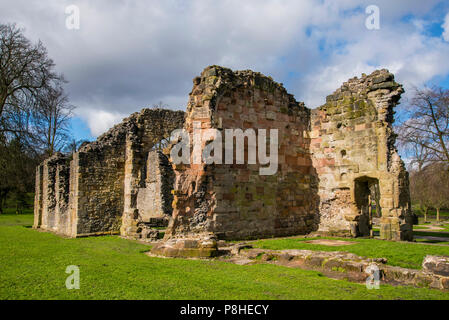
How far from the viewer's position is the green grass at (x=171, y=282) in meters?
5.06

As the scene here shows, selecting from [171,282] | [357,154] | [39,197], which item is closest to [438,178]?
[357,154]

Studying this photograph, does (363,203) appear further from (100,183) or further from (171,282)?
(100,183)

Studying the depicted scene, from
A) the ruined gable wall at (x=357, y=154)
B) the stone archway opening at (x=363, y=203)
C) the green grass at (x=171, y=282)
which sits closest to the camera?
the green grass at (x=171, y=282)

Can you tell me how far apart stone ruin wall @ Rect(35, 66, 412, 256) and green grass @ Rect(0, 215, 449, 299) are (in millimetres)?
1345

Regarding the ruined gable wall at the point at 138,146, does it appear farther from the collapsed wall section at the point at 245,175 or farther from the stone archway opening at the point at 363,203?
the stone archway opening at the point at 363,203

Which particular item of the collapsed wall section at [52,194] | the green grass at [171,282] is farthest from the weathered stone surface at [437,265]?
the collapsed wall section at [52,194]

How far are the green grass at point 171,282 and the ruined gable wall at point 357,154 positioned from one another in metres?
6.12

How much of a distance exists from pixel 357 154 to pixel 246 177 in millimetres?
4187

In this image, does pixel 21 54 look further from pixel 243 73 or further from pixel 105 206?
pixel 243 73

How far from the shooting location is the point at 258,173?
37.6ft
